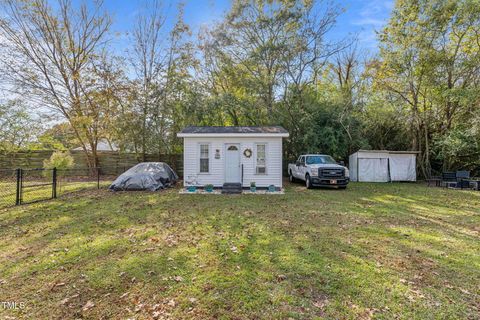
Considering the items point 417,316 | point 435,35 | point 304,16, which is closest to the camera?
point 417,316

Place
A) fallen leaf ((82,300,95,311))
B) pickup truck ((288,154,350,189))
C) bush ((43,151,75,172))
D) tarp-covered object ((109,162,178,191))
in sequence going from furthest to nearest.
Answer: bush ((43,151,75,172))
pickup truck ((288,154,350,189))
tarp-covered object ((109,162,178,191))
fallen leaf ((82,300,95,311))

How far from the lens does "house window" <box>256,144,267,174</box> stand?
37.2ft

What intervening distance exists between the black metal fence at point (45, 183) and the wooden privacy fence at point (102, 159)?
1.35 feet

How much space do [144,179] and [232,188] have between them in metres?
3.92

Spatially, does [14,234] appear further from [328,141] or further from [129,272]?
[328,141]

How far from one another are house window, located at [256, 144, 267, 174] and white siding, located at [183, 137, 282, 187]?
0.46 ft

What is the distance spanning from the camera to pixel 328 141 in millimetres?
14766

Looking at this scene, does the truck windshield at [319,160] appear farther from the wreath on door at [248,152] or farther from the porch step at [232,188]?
the porch step at [232,188]

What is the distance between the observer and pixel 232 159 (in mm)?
11406

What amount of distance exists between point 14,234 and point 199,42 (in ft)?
49.5

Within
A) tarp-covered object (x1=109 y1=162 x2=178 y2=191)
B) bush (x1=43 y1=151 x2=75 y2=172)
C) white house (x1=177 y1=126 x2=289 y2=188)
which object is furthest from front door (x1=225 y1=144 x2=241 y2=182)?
bush (x1=43 y1=151 x2=75 y2=172)

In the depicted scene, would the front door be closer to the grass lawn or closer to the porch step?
the porch step

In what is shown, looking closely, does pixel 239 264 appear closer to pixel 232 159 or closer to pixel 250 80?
pixel 232 159

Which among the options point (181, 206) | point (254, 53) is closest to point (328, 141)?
point (254, 53)
